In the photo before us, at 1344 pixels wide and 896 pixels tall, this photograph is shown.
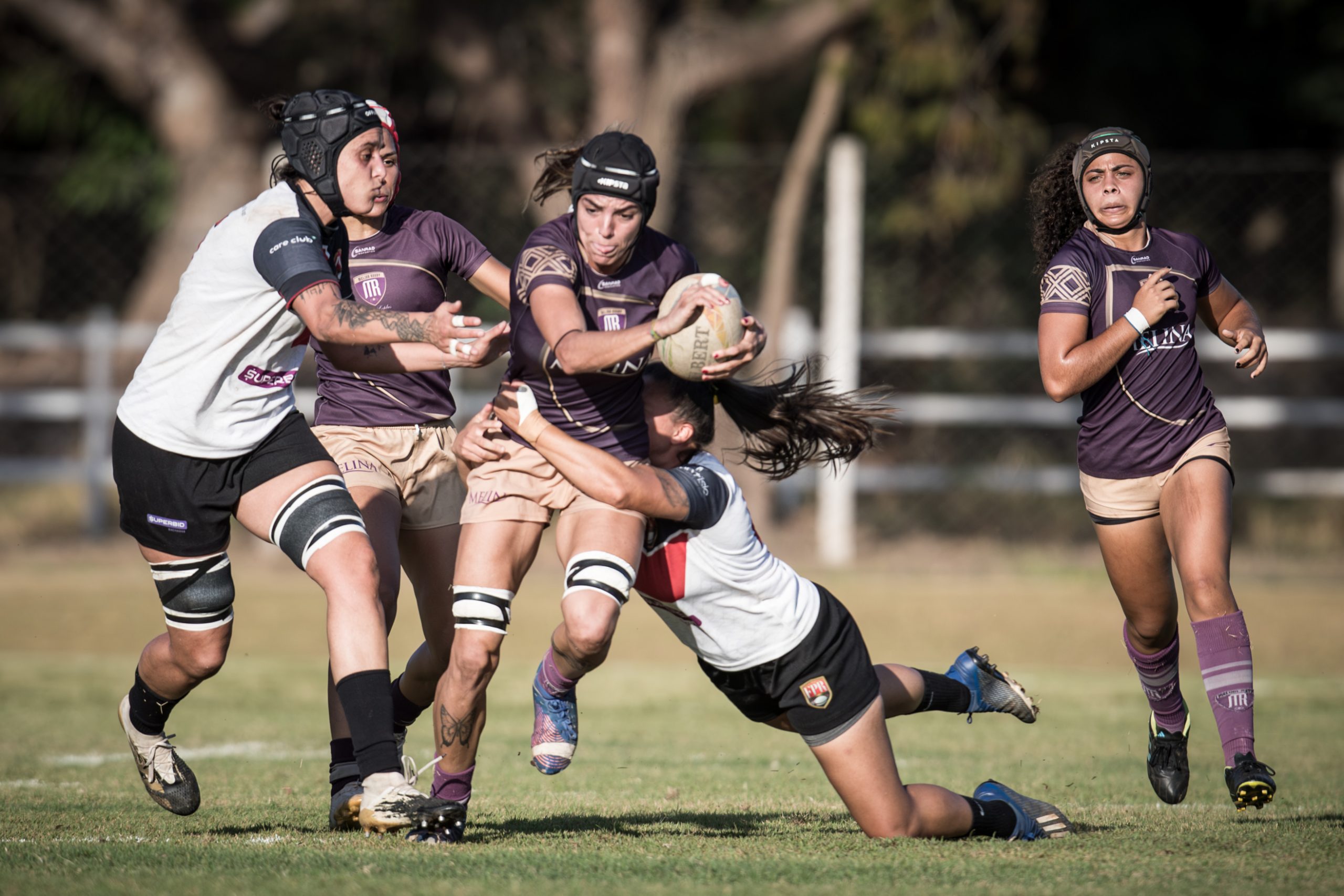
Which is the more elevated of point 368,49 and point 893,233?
point 368,49

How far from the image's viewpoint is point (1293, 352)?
498 inches

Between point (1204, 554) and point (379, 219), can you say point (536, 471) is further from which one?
point (1204, 554)

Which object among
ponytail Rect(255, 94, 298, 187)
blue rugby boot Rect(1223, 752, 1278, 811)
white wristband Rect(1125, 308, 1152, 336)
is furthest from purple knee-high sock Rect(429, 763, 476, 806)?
white wristband Rect(1125, 308, 1152, 336)

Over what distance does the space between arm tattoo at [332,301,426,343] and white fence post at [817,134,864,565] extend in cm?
828

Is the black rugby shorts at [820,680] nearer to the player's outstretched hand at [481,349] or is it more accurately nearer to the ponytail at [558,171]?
the player's outstretched hand at [481,349]

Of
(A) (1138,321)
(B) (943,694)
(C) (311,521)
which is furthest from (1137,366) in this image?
(C) (311,521)

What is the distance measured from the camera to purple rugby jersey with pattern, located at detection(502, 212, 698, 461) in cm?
488

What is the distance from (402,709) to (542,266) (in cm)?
184

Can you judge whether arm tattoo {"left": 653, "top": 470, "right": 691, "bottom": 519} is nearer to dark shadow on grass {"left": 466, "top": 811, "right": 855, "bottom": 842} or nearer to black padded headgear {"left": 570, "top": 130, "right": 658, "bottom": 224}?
black padded headgear {"left": 570, "top": 130, "right": 658, "bottom": 224}

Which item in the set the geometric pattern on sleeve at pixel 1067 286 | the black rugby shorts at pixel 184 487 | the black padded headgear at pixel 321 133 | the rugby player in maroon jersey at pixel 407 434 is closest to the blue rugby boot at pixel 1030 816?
the geometric pattern on sleeve at pixel 1067 286

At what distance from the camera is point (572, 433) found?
5.09 meters

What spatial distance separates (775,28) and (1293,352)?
5801mm

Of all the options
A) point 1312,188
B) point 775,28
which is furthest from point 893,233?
point 1312,188

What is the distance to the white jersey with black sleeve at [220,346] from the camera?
15.4 feet
